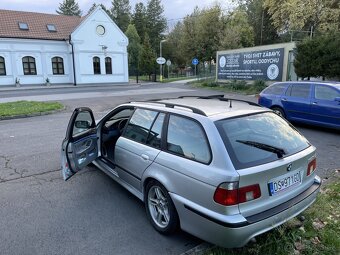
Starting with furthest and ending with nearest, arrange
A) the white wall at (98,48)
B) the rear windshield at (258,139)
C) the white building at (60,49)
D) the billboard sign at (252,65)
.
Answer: the white wall at (98,48) < the white building at (60,49) < the billboard sign at (252,65) < the rear windshield at (258,139)

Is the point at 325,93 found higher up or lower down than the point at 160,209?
higher up

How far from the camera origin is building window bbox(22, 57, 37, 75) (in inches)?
1190

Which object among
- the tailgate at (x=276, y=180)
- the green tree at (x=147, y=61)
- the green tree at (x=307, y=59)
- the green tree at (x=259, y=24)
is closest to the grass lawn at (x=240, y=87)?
the green tree at (x=307, y=59)

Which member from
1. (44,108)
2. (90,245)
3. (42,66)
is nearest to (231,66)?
(44,108)

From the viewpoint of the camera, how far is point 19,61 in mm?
29781

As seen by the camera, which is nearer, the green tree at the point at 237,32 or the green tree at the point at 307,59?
the green tree at the point at 307,59

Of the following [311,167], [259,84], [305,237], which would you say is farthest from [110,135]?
[259,84]

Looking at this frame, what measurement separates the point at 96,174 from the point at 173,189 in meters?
2.55

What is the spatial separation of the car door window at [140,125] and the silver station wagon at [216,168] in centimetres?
2

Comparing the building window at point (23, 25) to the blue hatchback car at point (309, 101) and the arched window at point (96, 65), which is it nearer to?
the arched window at point (96, 65)

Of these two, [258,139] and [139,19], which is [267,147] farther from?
[139,19]

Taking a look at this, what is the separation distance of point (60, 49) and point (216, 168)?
33311mm

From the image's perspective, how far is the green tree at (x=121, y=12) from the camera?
67375 mm

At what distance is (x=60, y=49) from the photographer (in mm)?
31938
